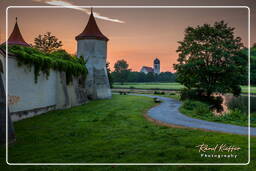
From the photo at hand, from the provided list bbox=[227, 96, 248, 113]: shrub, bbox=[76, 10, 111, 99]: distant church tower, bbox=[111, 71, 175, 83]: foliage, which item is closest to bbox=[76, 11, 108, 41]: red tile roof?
bbox=[76, 10, 111, 99]: distant church tower

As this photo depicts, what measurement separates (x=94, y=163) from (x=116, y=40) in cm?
479

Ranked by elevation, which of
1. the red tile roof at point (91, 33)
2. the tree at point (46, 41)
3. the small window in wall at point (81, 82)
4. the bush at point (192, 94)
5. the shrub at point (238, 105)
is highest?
the red tile roof at point (91, 33)

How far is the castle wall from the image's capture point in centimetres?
1210

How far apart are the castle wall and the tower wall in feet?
24.9

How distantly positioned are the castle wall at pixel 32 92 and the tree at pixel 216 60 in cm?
1472

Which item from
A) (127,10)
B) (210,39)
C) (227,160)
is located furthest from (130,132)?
(210,39)

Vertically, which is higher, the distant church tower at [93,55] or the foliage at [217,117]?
the distant church tower at [93,55]

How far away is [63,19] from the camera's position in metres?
6.94

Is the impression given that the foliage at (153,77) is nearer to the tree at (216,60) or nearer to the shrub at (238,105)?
the tree at (216,60)

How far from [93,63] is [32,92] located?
48.6 feet

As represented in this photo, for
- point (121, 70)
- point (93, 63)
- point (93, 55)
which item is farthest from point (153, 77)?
point (93, 55)

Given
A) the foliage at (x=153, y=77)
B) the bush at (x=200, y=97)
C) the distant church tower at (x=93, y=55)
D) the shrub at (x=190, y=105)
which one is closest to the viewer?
the shrub at (x=190, y=105)

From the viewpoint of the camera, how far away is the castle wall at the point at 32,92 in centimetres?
1210

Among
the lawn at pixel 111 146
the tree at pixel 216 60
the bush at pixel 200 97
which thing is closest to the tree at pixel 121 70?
the tree at pixel 216 60
